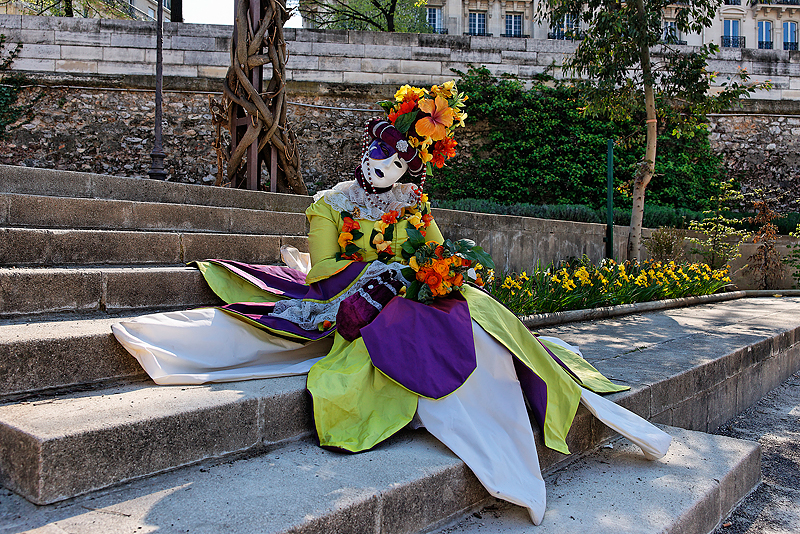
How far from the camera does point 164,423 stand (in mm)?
1766

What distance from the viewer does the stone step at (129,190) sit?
11.5 ft

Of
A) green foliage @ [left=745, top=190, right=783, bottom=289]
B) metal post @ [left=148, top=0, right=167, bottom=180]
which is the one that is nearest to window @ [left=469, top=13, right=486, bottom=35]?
green foliage @ [left=745, top=190, right=783, bottom=289]

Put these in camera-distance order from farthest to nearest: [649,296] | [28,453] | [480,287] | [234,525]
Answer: [649,296] < [480,287] < [28,453] < [234,525]

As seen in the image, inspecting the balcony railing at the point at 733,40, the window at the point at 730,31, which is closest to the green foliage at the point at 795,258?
the balcony railing at the point at 733,40

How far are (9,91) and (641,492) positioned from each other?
11718 millimetres

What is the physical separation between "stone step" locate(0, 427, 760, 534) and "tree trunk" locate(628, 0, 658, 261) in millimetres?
6425

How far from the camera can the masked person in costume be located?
2131 millimetres

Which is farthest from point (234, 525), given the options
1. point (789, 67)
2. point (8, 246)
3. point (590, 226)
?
point (789, 67)

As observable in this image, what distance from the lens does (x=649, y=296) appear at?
22.9 feet

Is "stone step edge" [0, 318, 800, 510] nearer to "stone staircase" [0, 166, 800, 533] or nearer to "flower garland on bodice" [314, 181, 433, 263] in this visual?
"stone staircase" [0, 166, 800, 533]

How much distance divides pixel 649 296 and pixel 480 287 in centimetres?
507

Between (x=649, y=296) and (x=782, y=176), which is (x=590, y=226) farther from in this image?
(x=782, y=176)

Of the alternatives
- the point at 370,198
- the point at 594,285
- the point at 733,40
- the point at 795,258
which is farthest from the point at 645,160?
the point at 733,40

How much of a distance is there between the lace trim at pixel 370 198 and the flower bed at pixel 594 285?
173cm
